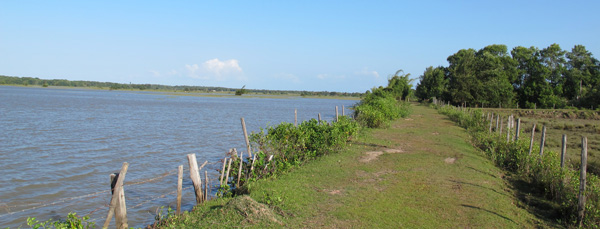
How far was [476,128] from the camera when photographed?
67.5 ft

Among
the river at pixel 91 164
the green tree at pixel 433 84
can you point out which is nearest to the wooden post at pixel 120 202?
the river at pixel 91 164

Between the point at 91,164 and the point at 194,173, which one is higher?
the point at 194,173

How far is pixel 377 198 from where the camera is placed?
7.85 meters

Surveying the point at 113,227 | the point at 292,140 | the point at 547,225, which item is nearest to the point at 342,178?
the point at 292,140

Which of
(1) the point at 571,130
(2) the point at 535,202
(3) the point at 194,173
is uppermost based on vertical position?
(3) the point at 194,173

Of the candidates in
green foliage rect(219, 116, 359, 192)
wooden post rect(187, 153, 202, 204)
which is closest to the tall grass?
green foliage rect(219, 116, 359, 192)

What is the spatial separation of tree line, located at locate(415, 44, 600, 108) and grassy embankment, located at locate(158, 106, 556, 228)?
37351 millimetres

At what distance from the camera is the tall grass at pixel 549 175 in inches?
277

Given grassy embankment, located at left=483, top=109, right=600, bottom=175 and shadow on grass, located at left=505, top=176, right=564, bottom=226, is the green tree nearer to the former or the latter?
grassy embankment, located at left=483, top=109, right=600, bottom=175

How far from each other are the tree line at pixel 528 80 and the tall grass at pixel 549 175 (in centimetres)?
3428

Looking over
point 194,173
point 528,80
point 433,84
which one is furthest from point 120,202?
point 433,84

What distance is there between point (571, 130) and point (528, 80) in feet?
93.2

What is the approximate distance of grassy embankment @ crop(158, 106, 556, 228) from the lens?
652 cm

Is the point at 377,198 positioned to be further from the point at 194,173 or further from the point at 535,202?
the point at 194,173
